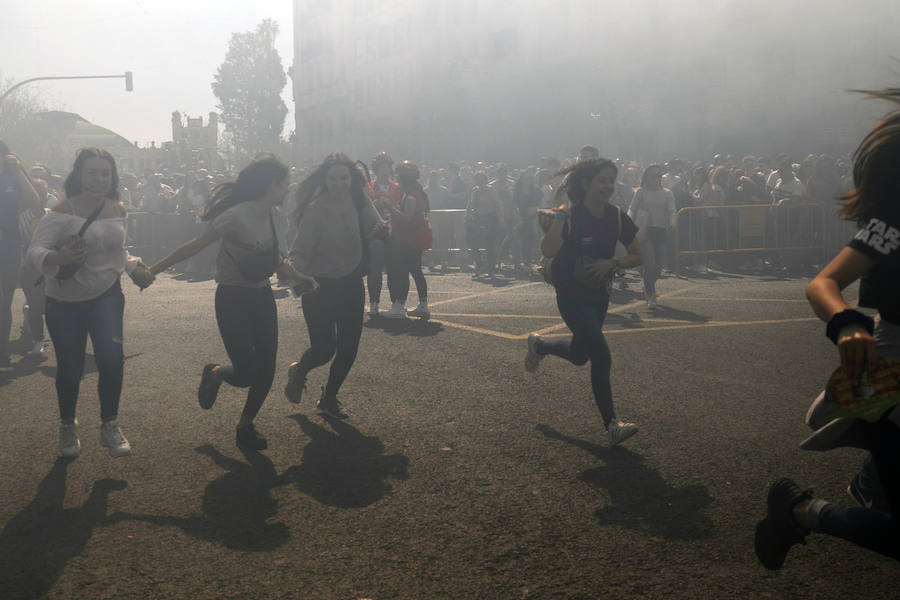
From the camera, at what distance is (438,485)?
4047 millimetres

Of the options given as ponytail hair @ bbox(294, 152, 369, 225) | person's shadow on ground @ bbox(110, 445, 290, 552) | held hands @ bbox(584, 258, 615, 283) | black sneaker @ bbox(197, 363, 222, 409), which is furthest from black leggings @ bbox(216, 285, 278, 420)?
held hands @ bbox(584, 258, 615, 283)

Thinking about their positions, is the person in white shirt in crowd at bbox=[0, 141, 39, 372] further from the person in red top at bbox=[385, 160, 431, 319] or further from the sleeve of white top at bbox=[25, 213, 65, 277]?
the person in red top at bbox=[385, 160, 431, 319]

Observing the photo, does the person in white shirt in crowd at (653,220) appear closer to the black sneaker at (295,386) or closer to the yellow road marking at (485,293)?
the yellow road marking at (485,293)

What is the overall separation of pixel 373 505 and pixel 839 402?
85.1 inches

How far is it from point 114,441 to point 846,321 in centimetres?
358

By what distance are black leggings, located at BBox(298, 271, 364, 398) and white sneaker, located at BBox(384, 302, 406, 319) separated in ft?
13.7

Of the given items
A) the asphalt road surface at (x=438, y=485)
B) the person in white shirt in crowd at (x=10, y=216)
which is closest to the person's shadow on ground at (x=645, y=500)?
the asphalt road surface at (x=438, y=485)

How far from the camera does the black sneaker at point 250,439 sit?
4.66 metres

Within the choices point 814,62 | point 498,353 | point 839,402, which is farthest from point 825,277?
point 814,62

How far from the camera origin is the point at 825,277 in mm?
2377

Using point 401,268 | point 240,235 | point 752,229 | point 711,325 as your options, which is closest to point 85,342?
point 240,235

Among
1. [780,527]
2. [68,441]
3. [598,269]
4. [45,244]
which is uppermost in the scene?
[45,244]

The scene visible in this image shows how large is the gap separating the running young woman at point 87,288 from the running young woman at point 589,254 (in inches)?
86.5

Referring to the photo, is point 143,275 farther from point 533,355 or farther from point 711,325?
point 711,325
